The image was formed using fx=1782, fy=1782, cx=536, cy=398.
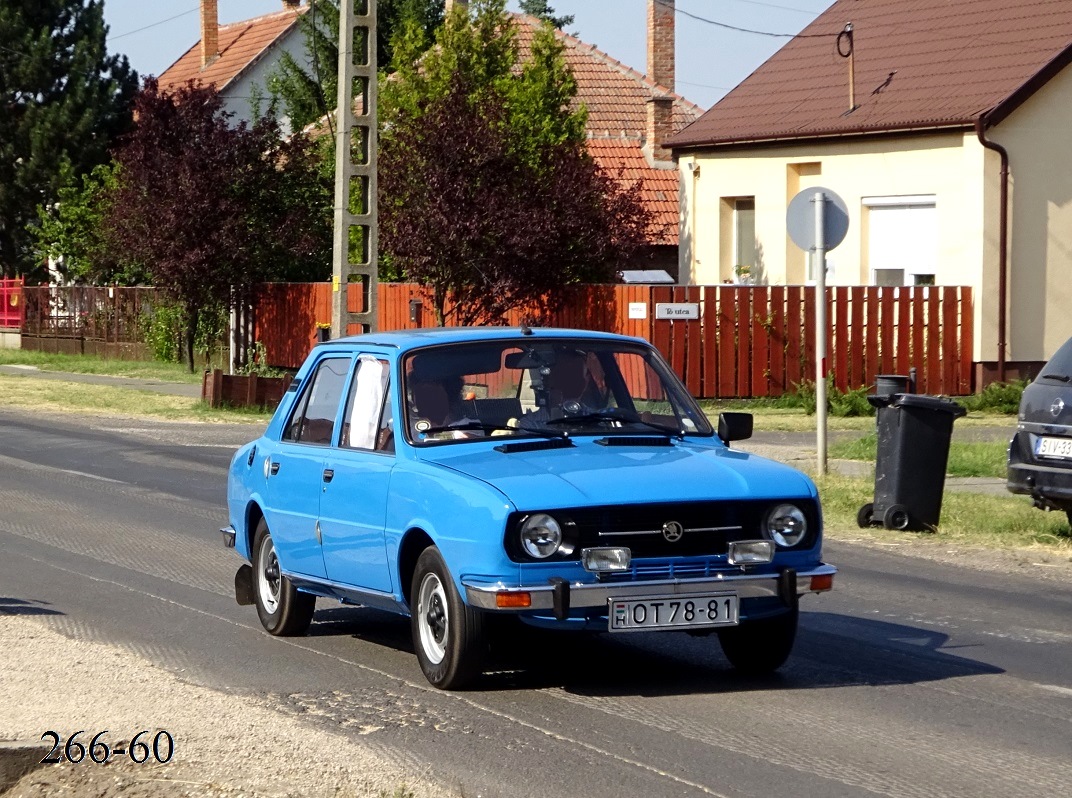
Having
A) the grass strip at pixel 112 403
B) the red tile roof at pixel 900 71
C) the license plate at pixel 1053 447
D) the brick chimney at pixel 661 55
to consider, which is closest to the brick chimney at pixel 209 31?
the brick chimney at pixel 661 55

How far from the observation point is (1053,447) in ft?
41.9

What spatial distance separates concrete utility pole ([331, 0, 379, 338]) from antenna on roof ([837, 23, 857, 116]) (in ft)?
37.8

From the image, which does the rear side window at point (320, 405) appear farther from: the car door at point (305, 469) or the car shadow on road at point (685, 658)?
the car shadow on road at point (685, 658)

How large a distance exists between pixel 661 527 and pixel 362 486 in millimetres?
1635

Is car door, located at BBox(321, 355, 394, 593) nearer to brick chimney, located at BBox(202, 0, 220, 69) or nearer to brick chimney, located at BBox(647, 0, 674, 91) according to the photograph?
brick chimney, located at BBox(647, 0, 674, 91)

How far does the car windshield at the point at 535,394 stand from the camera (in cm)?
837

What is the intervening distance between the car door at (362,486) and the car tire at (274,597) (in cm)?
67

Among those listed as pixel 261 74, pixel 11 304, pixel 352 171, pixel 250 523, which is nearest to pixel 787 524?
pixel 250 523

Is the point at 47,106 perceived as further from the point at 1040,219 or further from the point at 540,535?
the point at 540,535

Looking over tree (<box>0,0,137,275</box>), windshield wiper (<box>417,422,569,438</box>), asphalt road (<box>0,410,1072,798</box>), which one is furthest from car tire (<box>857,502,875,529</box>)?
tree (<box>0,0,137,275</box>)

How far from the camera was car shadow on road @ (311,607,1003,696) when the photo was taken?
8.05 metres

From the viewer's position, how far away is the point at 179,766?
6.25m

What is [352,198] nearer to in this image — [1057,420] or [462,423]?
[1057,420]

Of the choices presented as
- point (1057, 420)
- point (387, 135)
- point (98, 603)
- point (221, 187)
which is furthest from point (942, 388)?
point (98, 603)
